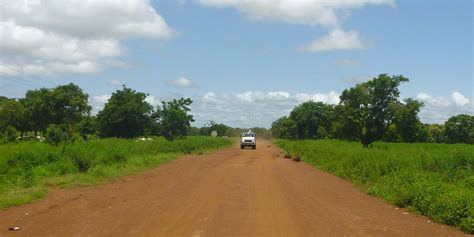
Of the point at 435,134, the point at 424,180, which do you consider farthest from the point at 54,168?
the point at 435,134

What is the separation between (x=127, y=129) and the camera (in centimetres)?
6512

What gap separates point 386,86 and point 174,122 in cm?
3450

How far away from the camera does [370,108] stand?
7988 cm

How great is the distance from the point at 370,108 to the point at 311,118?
72.2 feet

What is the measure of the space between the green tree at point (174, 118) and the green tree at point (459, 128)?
176 ft

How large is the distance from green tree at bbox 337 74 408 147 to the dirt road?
62857 millimetres

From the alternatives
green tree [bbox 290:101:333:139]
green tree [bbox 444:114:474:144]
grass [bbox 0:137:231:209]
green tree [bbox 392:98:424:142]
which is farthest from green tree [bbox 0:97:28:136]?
green tree [bbox 444:114:474:144]

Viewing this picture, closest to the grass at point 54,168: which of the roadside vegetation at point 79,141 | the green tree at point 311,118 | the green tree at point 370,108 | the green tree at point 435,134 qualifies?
the roadside vegetation at point 79,141

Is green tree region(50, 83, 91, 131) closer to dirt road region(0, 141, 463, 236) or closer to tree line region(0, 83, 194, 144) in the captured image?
tree line region(0, 83, 194, 144)

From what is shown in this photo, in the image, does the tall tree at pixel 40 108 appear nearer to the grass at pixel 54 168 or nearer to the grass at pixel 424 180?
the grass at pixel 54 168

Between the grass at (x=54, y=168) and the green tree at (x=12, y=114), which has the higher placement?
the green tree at (x=12, y=114)

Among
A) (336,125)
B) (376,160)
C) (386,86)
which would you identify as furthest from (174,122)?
(376,160)

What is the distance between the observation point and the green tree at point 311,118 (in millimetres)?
100188

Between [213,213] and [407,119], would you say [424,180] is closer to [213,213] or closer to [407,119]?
[213,213]
